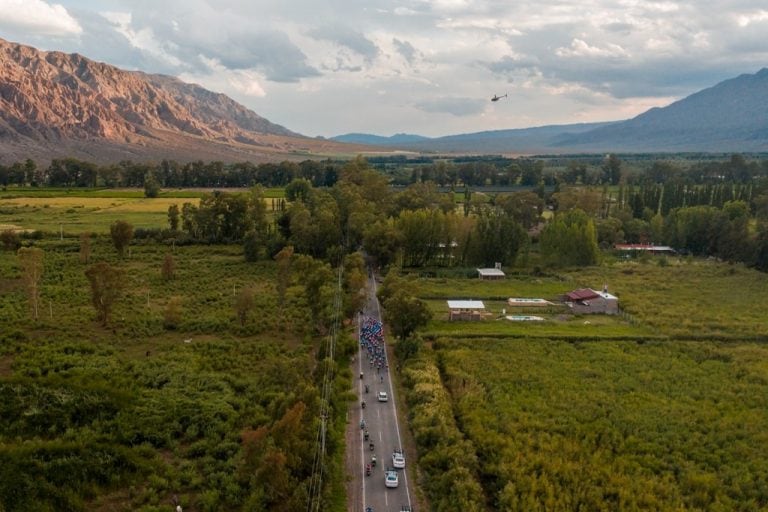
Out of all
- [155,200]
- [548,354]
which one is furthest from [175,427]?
[155,200]

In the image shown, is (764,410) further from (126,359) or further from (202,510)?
(126,359)

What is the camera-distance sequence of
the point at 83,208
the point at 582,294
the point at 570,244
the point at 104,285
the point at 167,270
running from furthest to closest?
the point at 83,208
the point at 570,244
the point at 167,270
the point at 582,294
the point at 104,285

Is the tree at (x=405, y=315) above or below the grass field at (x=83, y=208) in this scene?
below

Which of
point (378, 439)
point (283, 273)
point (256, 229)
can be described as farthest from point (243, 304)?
point (256, 229)

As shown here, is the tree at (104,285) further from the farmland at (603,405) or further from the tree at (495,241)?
the tree at (495,241)

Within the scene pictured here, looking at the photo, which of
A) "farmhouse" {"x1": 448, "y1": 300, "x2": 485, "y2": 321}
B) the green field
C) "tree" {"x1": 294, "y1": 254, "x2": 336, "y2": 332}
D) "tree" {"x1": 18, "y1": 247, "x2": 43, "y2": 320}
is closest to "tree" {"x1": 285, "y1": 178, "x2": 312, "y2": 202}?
the green field

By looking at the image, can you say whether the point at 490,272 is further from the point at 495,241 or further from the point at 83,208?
the point at 83,208

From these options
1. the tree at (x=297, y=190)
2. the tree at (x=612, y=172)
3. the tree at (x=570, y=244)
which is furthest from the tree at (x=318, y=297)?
the tree at (x=612, y=172)
